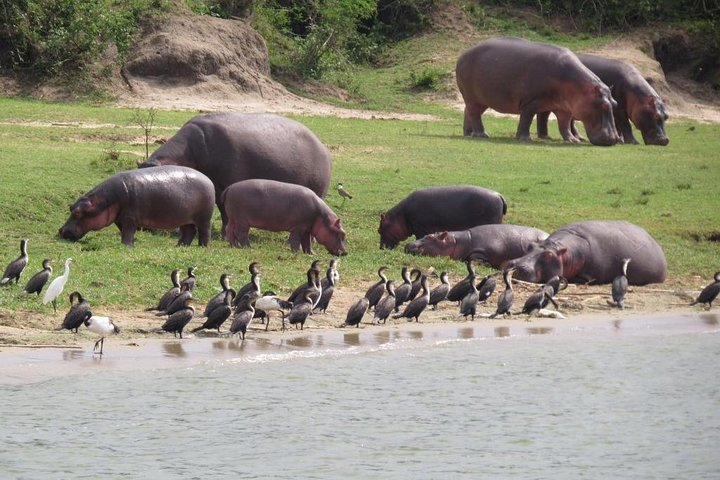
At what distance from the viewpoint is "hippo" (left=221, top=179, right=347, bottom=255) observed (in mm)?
16484

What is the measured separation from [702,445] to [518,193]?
984 centimetres

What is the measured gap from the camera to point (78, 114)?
24.6 metres

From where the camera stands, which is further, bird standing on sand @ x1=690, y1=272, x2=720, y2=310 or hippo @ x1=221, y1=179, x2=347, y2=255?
hippo @ x1=221, y1=179, x2=347, y2=255

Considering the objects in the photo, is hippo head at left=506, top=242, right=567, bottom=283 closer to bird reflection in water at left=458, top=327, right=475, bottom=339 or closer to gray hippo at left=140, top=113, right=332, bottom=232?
bird reflection in water at left=458, top=327, right=475, bottom=339

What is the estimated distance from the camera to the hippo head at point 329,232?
16672 millimetres

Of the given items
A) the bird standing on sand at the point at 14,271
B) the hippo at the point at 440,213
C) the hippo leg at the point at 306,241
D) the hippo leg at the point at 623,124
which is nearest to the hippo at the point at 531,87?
the hippo leg at the point at 623,124

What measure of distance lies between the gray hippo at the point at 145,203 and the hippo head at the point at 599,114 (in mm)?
12318

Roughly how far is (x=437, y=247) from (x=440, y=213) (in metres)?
1.17

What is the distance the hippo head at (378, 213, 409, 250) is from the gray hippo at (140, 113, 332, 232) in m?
1.05

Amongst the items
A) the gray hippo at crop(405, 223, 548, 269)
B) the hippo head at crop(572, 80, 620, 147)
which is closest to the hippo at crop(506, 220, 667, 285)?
the gray hippo at crop(405, 223, 548, 269)

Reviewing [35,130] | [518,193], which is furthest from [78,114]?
[518,193]

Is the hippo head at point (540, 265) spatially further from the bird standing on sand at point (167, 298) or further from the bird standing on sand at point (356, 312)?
the bird standing on sand at point (167, 298)

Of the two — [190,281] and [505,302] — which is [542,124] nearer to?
[505,302]

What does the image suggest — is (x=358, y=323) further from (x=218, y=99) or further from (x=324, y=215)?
(x=218, y=99)
